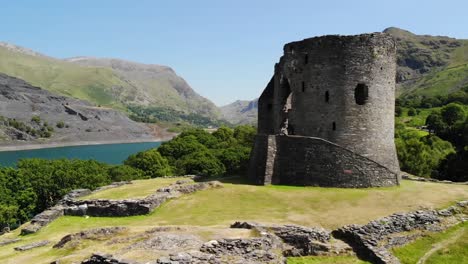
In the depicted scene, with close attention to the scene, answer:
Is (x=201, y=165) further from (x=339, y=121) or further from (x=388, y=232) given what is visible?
(x=388, y=232)

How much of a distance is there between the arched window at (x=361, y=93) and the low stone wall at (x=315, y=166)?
4.59 metres

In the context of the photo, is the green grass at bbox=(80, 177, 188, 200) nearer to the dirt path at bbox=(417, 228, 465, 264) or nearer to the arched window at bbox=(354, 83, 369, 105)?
the arched window at bbox=(354, 83, 369, 105)

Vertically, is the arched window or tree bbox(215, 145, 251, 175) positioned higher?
the arched window

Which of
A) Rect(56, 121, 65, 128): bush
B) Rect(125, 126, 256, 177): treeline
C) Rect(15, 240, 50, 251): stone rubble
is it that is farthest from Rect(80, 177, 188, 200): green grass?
Rect(56, 121, 65, 128): bush

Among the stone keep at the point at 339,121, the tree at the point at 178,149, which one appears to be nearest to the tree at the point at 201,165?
the tree at the point at 178,149

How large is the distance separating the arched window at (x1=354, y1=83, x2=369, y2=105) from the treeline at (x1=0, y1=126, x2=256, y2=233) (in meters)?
12.8

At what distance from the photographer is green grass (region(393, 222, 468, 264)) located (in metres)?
19.2

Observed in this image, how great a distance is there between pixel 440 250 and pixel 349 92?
44.8 ft

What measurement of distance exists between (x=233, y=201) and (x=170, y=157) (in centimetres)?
4203

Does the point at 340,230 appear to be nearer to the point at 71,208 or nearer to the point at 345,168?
the point at 345,168

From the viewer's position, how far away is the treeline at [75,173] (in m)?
44.1

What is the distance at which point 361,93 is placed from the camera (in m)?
31.6

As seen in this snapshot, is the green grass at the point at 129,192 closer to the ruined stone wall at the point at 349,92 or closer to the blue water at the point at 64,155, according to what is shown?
the ruined stone wall at the point at 349,92

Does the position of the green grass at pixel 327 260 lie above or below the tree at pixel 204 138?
below
